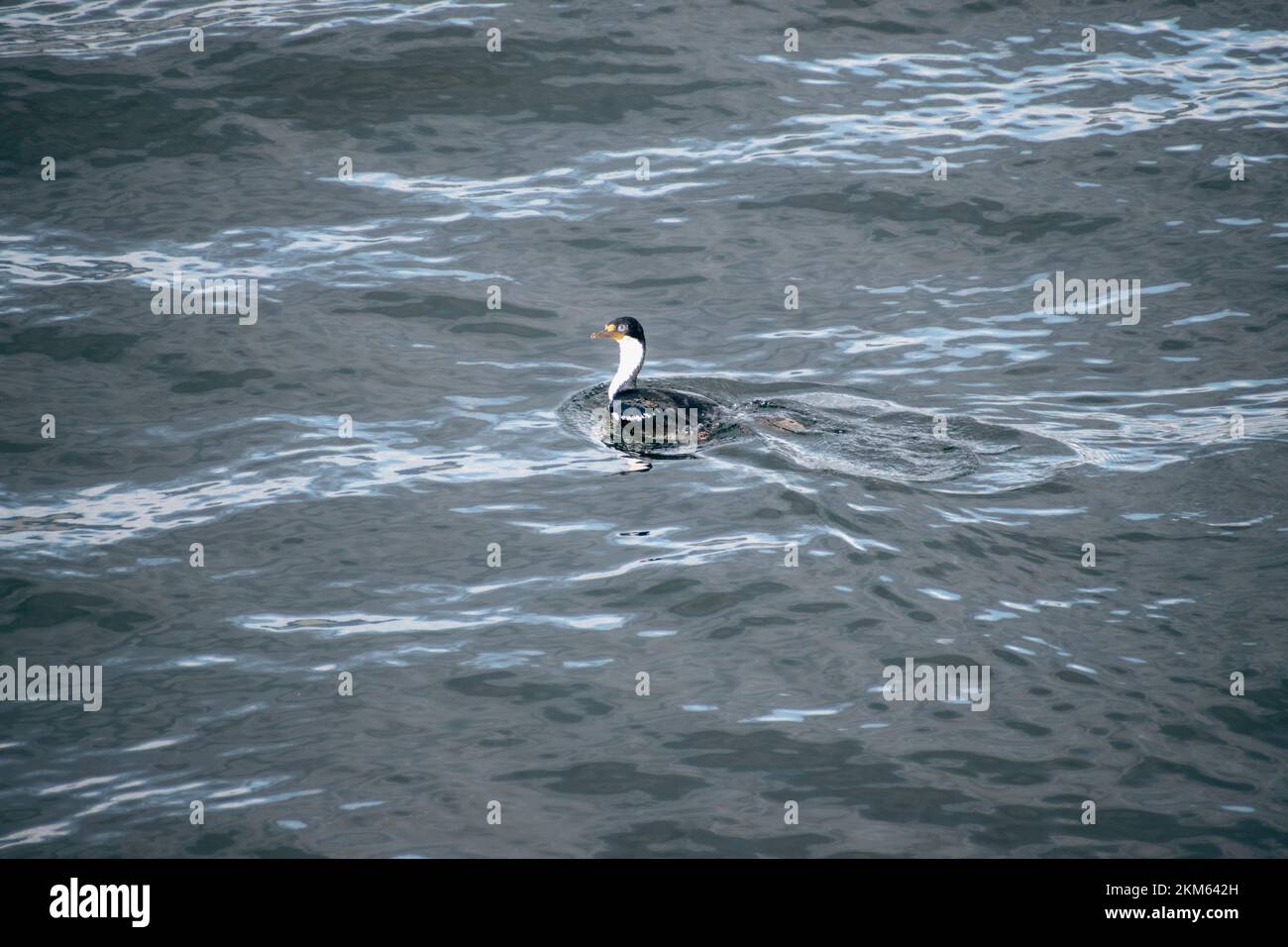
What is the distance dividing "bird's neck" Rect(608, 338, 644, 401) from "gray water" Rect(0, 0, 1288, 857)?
1.03ft

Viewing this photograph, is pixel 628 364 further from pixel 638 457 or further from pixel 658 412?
pixel 638 457

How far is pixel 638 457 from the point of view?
11.0m

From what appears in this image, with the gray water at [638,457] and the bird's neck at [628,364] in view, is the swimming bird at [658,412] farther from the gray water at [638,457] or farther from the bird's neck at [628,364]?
the gray water at [638,457]

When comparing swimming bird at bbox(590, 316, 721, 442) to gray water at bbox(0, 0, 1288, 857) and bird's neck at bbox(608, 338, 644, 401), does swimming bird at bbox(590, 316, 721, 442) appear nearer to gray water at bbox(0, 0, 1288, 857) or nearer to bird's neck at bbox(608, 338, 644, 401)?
bird's neck at bbox(608, 338, 644, 401)

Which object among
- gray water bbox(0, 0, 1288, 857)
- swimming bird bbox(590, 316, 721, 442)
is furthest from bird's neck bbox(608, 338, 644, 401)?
gray water bbox(0, 0, 1288, 857)

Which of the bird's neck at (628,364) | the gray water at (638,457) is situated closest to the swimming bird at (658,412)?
the bird's neck at (628,364)

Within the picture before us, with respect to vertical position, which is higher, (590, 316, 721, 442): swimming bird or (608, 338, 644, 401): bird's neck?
(608, 338, 644, 401): bird's neck

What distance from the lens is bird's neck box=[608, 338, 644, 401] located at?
11648 mm

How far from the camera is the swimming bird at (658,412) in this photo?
11102mm

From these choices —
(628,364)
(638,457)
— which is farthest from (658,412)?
(628,364)

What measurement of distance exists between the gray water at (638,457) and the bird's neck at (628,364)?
1.03 feet

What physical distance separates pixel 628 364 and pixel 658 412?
0.82m

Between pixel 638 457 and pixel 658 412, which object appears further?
pixel 658 412
